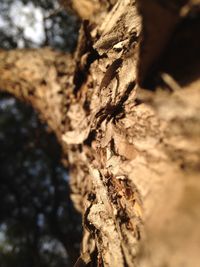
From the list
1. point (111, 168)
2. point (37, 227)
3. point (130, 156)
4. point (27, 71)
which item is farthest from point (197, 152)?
point (37, 227)

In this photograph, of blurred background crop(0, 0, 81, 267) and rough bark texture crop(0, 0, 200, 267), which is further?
blurred background crop(0, 0, 81, 267)

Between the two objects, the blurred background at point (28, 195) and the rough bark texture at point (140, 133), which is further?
the blurred background at point (28, 195)

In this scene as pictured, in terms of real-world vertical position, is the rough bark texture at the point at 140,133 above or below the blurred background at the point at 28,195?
above

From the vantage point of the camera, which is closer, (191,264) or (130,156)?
(191,264)

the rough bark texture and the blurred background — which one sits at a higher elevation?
the rough bark texture

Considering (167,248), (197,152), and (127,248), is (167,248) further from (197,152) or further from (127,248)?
(127,248)

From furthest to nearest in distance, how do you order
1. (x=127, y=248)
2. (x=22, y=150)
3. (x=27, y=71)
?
(x=22, y=150), (x=27, y=71), (x=127, y=248)

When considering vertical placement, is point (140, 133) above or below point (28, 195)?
above

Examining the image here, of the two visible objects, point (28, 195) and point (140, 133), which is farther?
point (28, 195)
